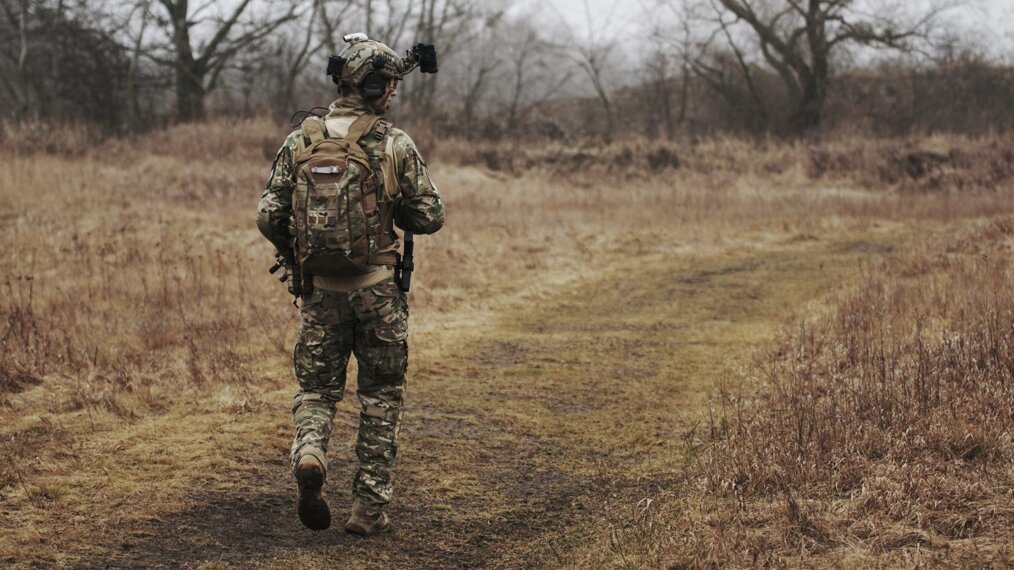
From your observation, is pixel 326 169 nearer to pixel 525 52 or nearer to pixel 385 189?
pixel 385 189

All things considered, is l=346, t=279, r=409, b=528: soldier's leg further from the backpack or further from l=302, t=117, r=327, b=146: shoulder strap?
l=302, t=117, r=327, b=146: shoulder strap

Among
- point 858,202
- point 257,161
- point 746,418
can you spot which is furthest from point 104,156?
point 746,418

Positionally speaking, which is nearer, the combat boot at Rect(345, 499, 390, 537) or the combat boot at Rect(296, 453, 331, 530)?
the combat boot at Rect(296, 453, 331, 530)

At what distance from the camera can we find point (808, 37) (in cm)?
3094

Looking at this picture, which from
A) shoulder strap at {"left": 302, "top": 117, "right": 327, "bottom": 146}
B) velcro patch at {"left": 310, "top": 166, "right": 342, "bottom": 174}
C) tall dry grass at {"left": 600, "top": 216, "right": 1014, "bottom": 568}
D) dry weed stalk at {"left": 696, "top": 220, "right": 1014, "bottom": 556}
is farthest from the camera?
shoulder strap at {"left": 302, "top": 117, "right": 327, "bottom": 146}

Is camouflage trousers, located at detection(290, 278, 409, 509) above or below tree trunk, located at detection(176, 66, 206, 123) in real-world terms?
below

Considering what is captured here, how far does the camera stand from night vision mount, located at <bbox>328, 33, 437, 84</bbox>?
4238 millimetres

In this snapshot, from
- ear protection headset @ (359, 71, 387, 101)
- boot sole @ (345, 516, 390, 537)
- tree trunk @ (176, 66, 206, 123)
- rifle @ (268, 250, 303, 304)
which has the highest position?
tree trunk @ (176, 66, 206, 123)

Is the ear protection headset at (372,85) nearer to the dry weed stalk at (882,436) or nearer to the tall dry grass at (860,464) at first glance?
the tall dry grass at (860,464)

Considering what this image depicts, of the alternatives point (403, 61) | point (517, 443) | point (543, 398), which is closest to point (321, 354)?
point (403, 61)

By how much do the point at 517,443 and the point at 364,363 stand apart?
5.71 ft

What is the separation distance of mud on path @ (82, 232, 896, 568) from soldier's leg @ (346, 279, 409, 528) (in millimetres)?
252

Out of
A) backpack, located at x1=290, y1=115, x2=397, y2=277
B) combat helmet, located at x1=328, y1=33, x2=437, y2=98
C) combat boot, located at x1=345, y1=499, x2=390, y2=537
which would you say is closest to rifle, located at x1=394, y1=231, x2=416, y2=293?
backpack, located at x1=290, y1=115, x2=397, y2=277

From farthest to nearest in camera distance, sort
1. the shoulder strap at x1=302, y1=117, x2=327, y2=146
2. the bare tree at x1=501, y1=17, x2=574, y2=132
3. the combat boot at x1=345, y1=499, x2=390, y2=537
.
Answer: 1. the bare tree at x1=501, y1=17, x2=574, y2=132
2. the combat boot at x1=345, y1=499, x2=390, y2=537
3. the shoulder strap at x1=302, y1=117, x2=327, y2=146
